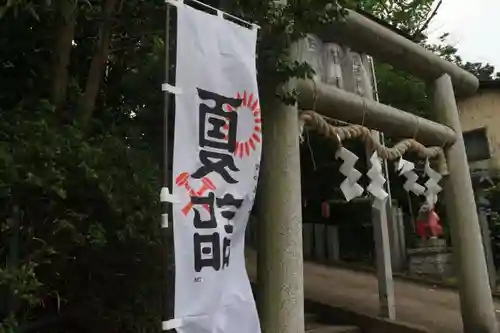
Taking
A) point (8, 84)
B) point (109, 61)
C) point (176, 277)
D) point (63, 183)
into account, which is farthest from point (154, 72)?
point (176, 277)

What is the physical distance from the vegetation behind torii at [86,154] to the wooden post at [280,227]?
20.9 inches

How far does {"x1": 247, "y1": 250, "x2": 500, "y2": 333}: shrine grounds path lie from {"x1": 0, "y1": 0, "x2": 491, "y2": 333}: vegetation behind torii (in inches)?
153

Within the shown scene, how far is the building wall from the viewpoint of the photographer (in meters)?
14.4

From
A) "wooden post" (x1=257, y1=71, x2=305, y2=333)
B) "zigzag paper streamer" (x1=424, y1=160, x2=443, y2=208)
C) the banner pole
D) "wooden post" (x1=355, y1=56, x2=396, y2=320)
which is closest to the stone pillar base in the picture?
"wooden post" (x1=355, y1=56, x2=396, y2=320)

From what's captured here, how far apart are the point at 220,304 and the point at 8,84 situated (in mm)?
2045

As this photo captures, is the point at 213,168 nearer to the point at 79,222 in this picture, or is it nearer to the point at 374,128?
the point at 79,222

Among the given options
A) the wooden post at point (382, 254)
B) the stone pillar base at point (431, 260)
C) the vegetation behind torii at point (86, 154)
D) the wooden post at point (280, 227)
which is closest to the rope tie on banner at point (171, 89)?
the vegetation behind torii at point (86, 154)

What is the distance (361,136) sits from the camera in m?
5.50

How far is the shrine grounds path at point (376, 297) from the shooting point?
690 cm

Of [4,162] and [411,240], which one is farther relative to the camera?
[411,240]

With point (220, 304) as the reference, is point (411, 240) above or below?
above

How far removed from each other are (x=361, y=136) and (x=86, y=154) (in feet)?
10.6

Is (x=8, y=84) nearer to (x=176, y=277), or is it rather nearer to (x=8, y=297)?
(x=8, y=297)

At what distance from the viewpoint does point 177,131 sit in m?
3.06
